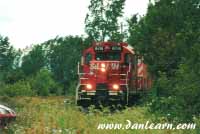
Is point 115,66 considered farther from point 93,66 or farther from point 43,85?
point 43,85

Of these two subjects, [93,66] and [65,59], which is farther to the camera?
[65,59]

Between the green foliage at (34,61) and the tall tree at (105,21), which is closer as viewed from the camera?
the tall tree at (105,21)

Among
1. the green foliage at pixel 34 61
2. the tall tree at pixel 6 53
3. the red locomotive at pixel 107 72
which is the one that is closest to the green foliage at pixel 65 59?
the green foliage at pixel 34 61

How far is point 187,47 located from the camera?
17.1 meters

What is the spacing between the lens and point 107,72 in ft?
95.3

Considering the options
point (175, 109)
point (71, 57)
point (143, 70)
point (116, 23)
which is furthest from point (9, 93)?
point (71, 57)

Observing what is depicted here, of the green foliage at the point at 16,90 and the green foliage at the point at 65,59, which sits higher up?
the green foliage at the point at 65,59

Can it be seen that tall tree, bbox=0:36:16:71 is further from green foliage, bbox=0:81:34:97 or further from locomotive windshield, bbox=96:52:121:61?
locomotive windshield, bbox=96:52:121:61

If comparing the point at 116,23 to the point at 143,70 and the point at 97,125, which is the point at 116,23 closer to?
the point at 143,70

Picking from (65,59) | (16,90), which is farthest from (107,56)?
(65,59)

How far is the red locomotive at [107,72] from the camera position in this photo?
28562 mm

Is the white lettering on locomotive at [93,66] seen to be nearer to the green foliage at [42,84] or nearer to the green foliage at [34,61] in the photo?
the green foliage at [42,84]

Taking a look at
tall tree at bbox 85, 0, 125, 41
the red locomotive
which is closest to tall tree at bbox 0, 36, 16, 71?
tall tree at bbox 85, 0, 125, 41

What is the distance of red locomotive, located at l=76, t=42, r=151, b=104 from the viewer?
2856 centimetres
